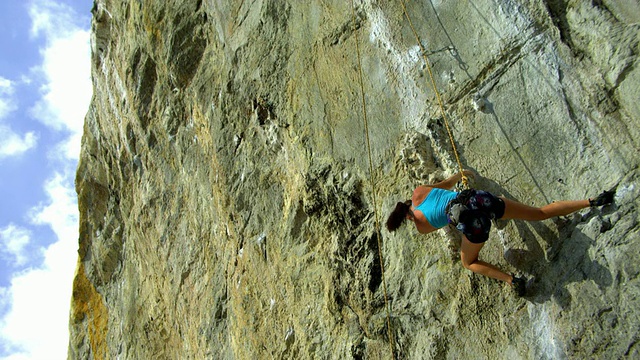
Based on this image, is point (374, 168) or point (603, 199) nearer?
point (603, 199)

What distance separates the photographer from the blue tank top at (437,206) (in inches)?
162

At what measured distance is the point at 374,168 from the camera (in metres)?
5.15

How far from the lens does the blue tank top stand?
4105 millimetres

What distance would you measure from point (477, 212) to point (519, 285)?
0.58m

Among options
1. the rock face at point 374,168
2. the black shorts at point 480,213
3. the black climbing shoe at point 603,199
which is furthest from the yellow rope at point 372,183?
the black climbing shoe at point 603,199

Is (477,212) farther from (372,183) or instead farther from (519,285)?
(372,183)

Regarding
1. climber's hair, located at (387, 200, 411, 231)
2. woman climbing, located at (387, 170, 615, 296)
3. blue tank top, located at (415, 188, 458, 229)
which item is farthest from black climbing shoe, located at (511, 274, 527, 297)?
climber's hair, located at (387, 200, 411, 231)

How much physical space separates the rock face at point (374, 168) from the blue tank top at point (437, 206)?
40cm

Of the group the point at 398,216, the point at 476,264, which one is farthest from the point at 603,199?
the point at 398,216

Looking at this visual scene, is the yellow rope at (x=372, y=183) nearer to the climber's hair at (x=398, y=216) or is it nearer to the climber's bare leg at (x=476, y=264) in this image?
the climber's hair at (x=398, y=216)

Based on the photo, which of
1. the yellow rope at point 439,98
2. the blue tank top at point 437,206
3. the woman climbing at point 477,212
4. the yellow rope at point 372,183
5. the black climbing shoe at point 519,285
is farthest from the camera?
the yellow rope at point 372,183

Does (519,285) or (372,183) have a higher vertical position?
(372,183)

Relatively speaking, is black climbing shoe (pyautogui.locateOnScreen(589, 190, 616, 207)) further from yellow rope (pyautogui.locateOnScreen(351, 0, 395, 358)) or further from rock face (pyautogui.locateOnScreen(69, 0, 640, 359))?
yellow rope (pyautogui.locateOnScreen(351, 0, 395, 358))

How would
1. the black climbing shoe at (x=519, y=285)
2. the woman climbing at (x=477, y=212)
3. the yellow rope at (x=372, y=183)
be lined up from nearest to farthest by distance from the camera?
the woman climbing at (x=477, y=212), the black climbing shoe at (x=519, y=285), the yellow rope at (x=372, y=183)
